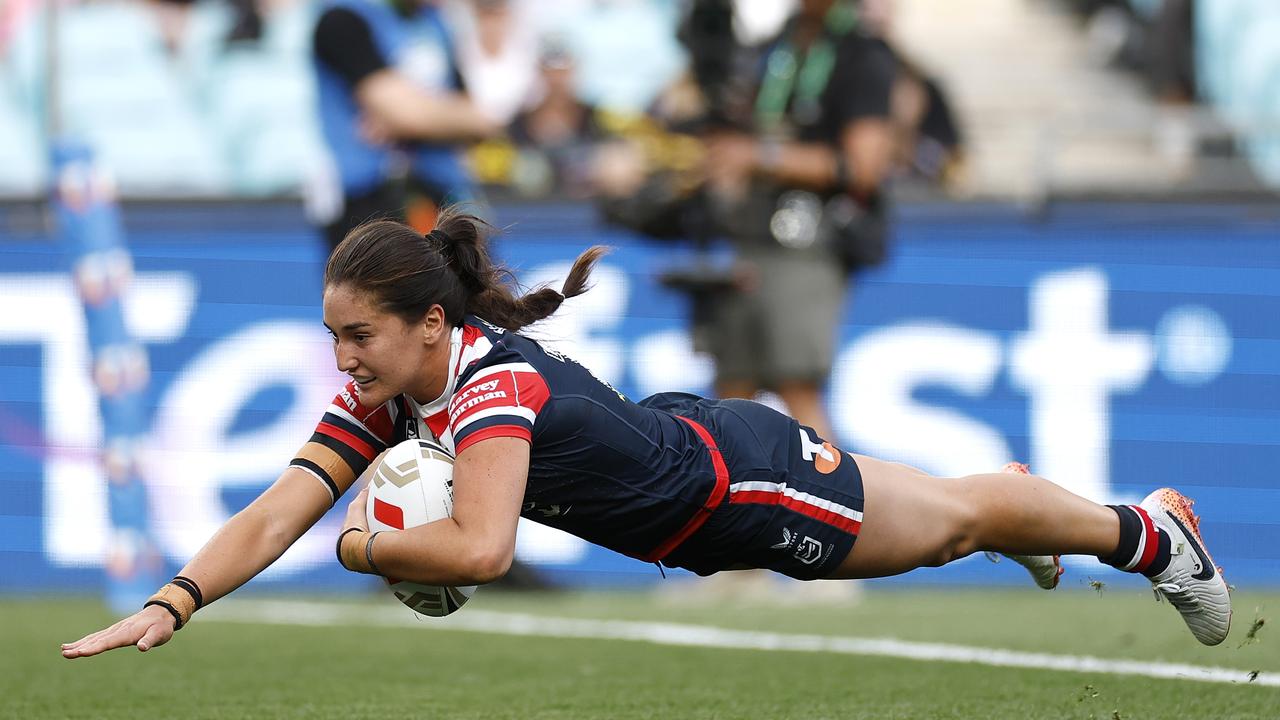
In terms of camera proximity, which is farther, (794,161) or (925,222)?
(925,222)

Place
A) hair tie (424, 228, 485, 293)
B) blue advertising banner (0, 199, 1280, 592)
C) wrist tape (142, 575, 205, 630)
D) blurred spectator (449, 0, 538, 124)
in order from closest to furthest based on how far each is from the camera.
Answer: wrist tape (142, 575, 205, 630), hair tie (424, 228, 485, 293), blue advertising banner (0, 199, 1280, 592), blurred spectator (449, 0, 538, 124)

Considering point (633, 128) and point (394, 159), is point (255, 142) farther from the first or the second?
point (394, 159)

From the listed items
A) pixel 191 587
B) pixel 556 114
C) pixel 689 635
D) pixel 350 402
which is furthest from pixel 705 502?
pixel 556 114

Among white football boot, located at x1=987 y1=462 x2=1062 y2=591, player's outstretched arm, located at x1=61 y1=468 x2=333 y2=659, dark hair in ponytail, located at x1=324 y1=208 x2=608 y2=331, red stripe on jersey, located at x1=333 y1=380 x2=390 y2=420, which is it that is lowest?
white football boot, located at x1=987 y1=462 x2=1062 y2=591

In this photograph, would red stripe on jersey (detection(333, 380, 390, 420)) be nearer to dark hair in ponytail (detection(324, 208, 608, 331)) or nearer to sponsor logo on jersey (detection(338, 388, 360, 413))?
sponsor logo on jersey (detection(338, 388, 360, 413))

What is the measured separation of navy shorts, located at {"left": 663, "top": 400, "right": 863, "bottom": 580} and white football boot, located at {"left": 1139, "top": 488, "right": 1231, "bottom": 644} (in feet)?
2.92

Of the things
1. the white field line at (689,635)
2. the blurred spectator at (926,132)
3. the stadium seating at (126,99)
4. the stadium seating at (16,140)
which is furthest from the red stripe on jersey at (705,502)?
the stadium seating at (16,140)

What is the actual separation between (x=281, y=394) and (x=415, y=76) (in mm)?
2066

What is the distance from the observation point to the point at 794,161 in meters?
8.03

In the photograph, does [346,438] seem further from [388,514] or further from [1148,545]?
[1148,545]

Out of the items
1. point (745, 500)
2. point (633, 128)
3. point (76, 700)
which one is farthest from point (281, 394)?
point (745, 500)

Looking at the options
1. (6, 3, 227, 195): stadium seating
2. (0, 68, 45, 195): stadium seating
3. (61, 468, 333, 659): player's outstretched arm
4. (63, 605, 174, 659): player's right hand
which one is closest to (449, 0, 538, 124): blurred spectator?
(6, 3, 227, 195): stadium seating

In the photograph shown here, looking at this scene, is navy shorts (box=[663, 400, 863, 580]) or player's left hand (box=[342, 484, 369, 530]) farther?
navy shorts (box=[663, 400, 863, 580])

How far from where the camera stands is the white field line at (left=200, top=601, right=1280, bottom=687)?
5.20 meters
